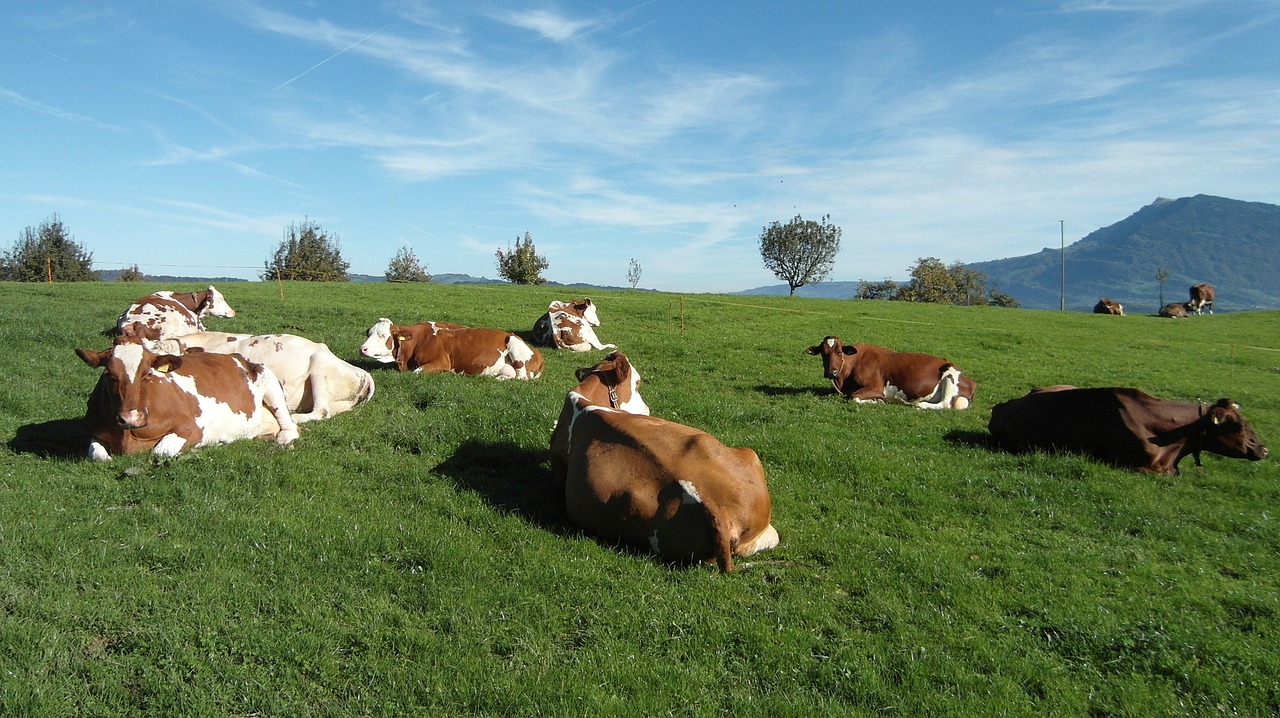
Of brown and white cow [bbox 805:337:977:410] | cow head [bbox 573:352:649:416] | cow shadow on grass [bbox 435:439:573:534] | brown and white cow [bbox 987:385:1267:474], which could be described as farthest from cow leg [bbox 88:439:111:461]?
brown and white cow [bbox 987:385:1267:474]

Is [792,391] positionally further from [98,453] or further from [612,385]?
[98,453]

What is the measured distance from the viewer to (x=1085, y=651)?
5352 millimetres

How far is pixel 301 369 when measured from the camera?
1067 cm

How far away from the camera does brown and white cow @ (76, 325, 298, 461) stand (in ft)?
26.6

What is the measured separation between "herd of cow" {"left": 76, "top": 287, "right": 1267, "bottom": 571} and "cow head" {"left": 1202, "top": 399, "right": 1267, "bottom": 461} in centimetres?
2

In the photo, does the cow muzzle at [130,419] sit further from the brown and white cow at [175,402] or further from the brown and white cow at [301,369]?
the brown and white cow at [301,369]

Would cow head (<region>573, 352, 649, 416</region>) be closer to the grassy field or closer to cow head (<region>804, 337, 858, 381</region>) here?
the grassy field

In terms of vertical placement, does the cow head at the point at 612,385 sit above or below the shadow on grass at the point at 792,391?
above

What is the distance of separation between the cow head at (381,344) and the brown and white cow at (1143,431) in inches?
442

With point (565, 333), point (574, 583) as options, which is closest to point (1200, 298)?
point (565, 333)

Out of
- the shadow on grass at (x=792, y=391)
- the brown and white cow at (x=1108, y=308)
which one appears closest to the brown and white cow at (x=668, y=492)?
the shadow on grass at (x=792, y=391)

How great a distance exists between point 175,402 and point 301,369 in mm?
2194

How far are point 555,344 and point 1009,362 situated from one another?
44.5ft

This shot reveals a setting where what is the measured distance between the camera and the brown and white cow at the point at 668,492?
20.7 feet
